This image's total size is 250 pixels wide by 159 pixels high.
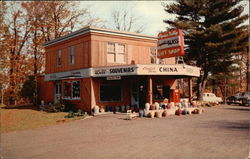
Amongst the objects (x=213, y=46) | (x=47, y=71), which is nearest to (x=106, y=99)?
(x=47, y=71)

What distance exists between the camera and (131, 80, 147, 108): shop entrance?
22.0 metres

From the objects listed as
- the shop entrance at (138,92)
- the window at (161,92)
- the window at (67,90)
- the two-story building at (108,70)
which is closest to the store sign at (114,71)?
the two-story building at (108,70)

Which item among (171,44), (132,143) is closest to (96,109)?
(171,44)

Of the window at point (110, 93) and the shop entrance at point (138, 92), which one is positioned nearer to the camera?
the window at point (110, 93)

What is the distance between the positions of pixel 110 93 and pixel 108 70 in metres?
2.81

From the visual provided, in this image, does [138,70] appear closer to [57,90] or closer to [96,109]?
[96,109]

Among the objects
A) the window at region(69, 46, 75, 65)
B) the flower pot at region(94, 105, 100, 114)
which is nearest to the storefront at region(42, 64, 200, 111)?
the flower pot at region(94, 105, 100, 114)

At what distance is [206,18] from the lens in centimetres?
3028

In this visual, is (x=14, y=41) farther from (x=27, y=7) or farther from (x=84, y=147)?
(x=84, y=147)

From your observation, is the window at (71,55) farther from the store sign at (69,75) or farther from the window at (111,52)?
the window at (111,52)

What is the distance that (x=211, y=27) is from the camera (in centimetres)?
2820

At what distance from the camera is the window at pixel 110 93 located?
66.7 feet

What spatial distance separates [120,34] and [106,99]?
19.6 feet

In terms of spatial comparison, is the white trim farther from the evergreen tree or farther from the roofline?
the evergreen tree
